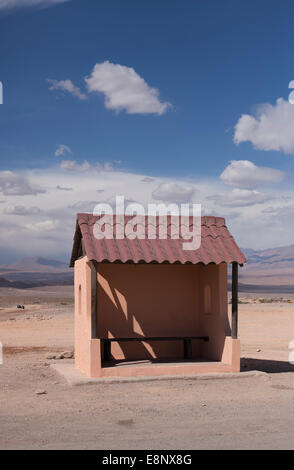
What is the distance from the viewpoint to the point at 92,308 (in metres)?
12.8

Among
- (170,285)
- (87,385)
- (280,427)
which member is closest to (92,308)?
(87,385)

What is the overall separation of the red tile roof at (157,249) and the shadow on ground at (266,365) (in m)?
3.24

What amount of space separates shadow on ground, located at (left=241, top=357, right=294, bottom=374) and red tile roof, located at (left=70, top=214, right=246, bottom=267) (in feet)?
10.6

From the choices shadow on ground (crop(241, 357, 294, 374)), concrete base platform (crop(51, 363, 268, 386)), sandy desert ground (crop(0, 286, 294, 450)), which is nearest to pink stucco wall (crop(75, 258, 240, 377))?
concrete base platform (crop(51, 363, 268, 386))

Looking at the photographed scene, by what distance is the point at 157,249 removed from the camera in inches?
534

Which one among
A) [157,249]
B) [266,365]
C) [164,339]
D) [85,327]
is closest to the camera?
[157,249]

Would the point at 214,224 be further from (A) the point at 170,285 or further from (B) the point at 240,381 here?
(B) the point at 240,381

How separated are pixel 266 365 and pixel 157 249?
5148mm

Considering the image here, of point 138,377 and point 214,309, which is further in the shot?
point 214,309

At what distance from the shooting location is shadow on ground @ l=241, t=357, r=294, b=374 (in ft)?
49.9

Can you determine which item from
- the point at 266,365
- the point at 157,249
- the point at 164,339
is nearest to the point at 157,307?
the point at 164,339

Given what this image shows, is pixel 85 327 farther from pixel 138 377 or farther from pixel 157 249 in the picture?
pixel 157 249

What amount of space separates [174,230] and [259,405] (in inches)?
203

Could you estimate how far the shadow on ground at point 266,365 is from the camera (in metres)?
15.2
